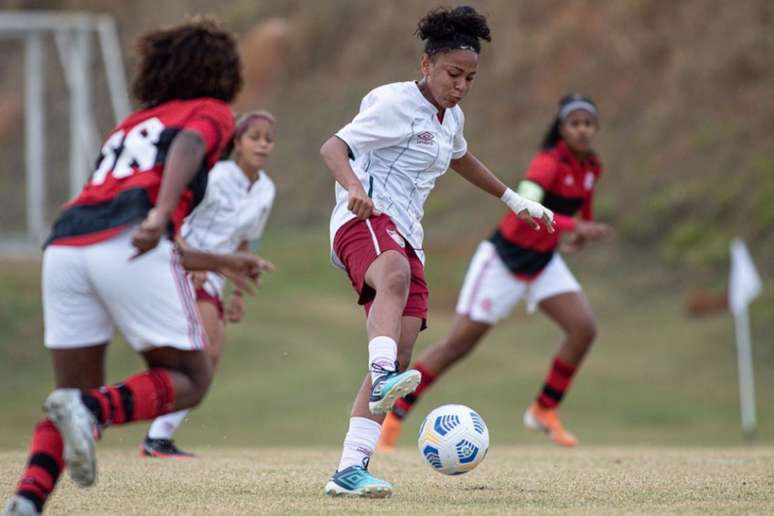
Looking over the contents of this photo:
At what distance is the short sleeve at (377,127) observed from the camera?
21.5 feet

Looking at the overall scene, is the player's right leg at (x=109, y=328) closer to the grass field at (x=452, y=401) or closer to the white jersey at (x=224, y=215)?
the grass field at (x=452, y=401)

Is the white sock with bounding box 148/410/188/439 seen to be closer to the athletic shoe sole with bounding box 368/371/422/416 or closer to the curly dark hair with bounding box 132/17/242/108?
the athletic shoe sole with bounding box 368/371/422/416

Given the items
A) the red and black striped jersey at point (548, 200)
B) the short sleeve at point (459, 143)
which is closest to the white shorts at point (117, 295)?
the short sleeve at point (459, 143)

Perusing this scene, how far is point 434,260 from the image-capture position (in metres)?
28.1

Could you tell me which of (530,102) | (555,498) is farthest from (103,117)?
(555,498)

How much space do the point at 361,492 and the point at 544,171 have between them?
4894 mm

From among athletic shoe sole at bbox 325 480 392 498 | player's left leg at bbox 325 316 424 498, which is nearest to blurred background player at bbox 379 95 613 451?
player's left leg at bbox 325 316 424 498

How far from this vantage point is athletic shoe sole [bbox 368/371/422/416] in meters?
5.78

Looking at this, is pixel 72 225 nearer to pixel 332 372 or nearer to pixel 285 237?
pixel 332 372

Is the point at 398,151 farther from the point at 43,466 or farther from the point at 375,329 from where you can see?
the point at 43,466

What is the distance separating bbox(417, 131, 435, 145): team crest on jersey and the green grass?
9344 millimetres

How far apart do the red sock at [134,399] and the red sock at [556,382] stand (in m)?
A: 6.20

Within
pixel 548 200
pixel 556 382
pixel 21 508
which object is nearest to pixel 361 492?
pixel 21 508

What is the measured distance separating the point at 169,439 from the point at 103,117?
35000 millimetres
